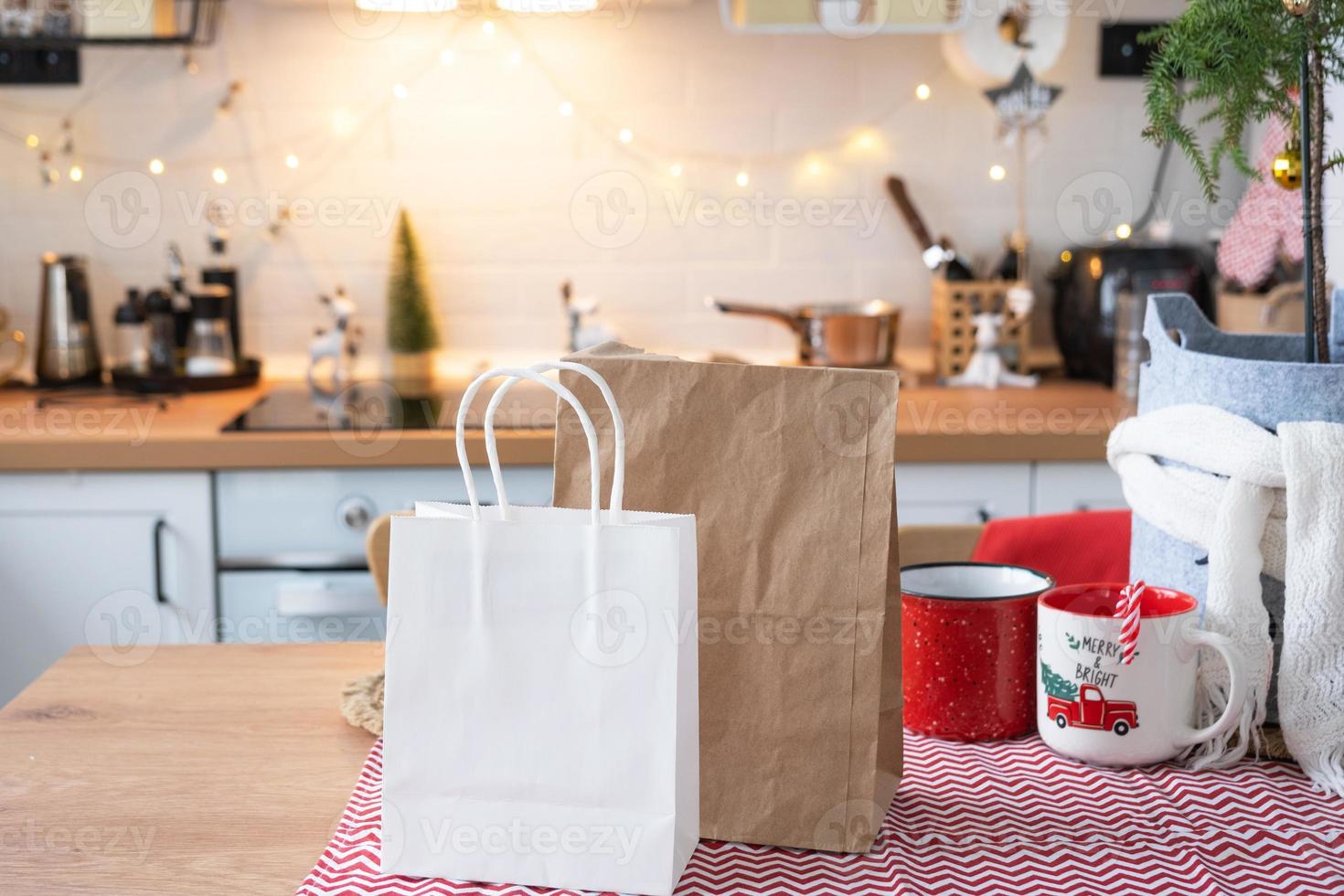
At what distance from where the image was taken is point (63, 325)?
7.09ft

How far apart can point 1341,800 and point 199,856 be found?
23.4 inches

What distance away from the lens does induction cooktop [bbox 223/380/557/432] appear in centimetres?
183

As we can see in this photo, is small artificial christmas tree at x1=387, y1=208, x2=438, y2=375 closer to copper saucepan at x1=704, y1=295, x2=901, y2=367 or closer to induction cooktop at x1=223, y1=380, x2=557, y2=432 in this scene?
induction cooktop at x1=223, y1=380, x2=557, y2=432

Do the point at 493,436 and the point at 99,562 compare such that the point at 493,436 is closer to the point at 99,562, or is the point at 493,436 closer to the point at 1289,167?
the point at 1289,167

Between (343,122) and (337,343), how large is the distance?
40 cm

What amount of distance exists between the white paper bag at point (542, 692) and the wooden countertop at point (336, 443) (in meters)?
1.09

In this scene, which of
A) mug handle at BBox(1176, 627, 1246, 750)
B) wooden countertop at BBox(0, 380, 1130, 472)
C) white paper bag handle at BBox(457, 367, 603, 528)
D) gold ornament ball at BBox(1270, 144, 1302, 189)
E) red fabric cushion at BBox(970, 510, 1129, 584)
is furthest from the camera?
wooden countertop at BBox(0, 380, 1130, 472)

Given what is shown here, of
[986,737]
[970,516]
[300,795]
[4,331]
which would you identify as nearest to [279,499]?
[4,331]

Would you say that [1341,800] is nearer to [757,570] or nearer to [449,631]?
[757,570]

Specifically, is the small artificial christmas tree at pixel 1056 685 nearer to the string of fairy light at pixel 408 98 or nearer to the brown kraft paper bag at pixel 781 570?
→ the brown kraft paper bag at pixel 781 570

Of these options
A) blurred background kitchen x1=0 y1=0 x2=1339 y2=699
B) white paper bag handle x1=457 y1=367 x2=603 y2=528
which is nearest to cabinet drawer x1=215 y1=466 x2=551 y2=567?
blurred background kitchen x1=0 y1=0 x2=1339 y2=699

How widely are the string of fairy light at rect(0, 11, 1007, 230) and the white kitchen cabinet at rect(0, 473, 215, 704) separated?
0.69m

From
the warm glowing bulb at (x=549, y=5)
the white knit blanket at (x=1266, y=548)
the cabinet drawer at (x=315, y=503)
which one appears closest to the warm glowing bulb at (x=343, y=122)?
the warm glowing bulb at (x=549, y=5)

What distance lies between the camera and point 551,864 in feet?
2.06
